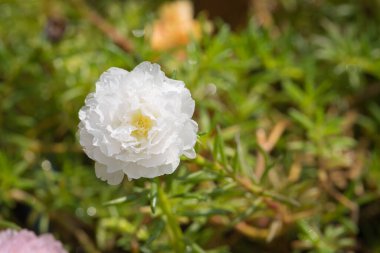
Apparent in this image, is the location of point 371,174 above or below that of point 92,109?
below

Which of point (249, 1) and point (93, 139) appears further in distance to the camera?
point (249, 1)

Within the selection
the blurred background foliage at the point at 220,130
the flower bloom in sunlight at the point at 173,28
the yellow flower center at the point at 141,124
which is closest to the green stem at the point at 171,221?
the blurred background foliage at the point at 220,130

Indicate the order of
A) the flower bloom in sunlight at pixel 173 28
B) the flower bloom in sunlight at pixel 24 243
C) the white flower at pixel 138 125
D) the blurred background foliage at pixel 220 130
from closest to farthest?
the white flower at pixel 138 125
the flower bloom in sunlight at pixel 24 243
the blurred background foliage at pixel 220 130
the flower bloom in sunlight at pixel 173 28

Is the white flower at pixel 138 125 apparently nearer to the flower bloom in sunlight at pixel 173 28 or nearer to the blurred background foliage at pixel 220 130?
the blurred background foliage at pixel 220 130

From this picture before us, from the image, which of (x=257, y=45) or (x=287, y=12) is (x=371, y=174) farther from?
(x=287, y=12)

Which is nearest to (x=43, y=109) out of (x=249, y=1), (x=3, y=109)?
(x=3, y=109)

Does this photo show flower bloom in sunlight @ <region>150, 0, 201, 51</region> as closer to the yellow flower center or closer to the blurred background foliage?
the blurred background foliage

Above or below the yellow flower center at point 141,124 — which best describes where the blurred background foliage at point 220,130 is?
below

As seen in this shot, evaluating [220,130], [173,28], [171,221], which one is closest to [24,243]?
[171,221]
